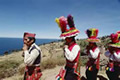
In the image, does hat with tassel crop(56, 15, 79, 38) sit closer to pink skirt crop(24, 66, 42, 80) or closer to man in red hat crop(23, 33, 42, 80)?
man in red hat crop(23, 33, 42, 80)

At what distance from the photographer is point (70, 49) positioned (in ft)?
8.83

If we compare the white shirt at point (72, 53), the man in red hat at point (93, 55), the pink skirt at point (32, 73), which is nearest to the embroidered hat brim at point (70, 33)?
the white shirt at point (72, 53)

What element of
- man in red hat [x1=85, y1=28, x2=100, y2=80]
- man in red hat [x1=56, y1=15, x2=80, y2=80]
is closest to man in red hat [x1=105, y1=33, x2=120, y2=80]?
man in red hat [x1=85, y1=28, x2=100, y2=80]

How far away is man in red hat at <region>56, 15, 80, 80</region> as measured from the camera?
2.60 meters

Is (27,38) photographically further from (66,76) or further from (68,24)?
(66,76)

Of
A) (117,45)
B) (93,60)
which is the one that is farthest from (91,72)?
(117,45)

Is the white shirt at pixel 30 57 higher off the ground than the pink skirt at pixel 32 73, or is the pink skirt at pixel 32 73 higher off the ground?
the white shirt at pixel 30 57

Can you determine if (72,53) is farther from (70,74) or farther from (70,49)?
(70,74)

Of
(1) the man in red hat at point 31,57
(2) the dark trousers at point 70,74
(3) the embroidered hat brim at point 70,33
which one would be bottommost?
(2) the dark trousers at point 70,74

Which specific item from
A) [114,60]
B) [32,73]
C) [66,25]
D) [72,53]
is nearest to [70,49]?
[72,53]

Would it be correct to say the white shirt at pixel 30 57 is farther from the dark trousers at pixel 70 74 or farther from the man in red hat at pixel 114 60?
the man in red hat at pixel 114 60

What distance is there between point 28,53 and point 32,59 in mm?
157

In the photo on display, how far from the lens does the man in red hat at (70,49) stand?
2596mm

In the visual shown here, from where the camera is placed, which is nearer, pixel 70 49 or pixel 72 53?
Result: pixel 72 53
